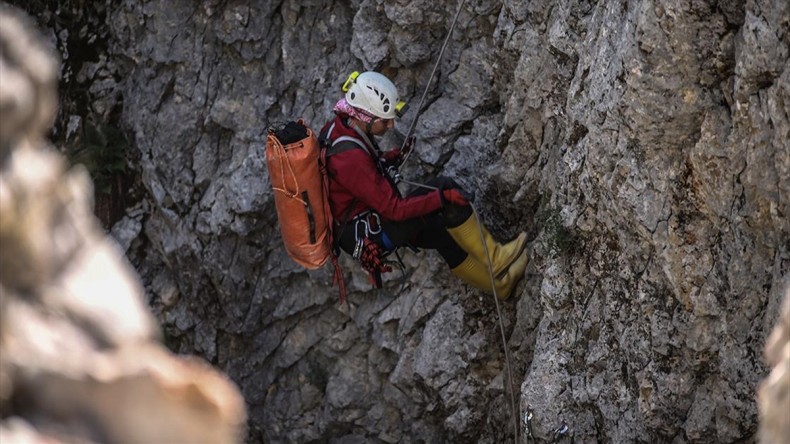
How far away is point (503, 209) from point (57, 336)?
6.19 meters

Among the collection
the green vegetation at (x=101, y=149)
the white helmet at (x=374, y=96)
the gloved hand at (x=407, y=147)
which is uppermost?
the white helmet at (x=374, y=96)

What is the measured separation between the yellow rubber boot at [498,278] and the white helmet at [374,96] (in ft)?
4.88

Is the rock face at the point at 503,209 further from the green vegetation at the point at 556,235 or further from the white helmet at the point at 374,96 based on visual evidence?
the white helmet at the point at 374,96

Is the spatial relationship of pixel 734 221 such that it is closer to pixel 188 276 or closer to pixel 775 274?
pixel 775 274

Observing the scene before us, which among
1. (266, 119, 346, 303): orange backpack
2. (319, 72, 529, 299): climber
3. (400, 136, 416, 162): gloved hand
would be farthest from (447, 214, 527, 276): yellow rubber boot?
(266, 119, 346, 303): orange backpack

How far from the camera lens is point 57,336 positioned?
118 inches

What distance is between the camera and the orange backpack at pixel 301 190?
8281 millimetres

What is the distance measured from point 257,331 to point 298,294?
83 centimetres

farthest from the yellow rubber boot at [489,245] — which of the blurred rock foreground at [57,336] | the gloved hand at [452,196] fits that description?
the blurred rock foreground at [57,336]

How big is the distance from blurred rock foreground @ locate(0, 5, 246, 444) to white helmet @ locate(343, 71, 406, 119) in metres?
5.13

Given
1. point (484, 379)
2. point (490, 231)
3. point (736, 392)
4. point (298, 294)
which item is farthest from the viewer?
point (298, 294)

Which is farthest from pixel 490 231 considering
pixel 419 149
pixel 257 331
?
pixel 257 331

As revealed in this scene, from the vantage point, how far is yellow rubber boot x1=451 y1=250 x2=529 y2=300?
8.66 meters

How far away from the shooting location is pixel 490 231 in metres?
9.02
